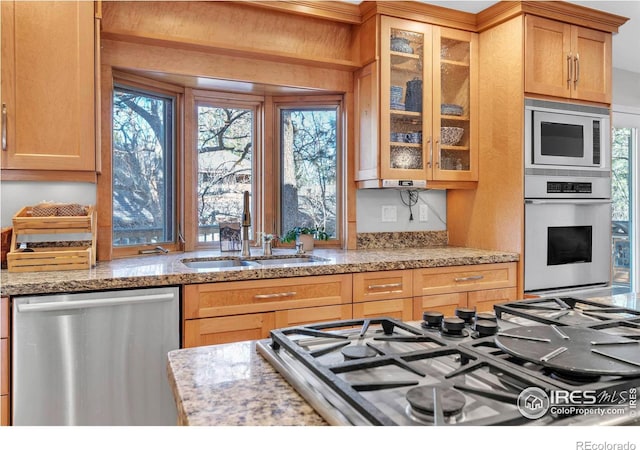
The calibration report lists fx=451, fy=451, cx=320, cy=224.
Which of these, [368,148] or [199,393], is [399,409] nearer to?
[199,393]

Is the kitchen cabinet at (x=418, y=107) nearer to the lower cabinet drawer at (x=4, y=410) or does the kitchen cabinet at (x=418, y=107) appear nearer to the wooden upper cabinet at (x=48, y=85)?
the wooden upper cabinet at (x=48, y=85)

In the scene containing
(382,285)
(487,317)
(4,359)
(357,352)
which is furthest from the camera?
(382,285)

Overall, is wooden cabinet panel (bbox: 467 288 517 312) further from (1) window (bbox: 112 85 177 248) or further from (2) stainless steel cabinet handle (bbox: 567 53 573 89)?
(1) window (bbox: 112 85 177 248)

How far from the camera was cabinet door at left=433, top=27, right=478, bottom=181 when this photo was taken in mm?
3043

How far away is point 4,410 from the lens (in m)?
1.74

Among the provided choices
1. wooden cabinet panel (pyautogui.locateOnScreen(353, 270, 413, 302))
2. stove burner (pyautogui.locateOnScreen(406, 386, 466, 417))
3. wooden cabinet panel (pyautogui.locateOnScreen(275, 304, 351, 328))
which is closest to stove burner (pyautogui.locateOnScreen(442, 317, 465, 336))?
stove burner (pyautogui.locateOnScreen(406, 386, 466, 417))

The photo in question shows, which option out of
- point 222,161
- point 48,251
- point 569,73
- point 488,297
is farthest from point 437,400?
point 569,73

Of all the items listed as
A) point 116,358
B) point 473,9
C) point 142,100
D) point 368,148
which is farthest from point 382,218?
point 116,358

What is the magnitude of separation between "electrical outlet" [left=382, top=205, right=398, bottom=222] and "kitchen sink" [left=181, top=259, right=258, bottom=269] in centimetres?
107

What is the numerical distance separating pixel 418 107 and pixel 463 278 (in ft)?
3.79

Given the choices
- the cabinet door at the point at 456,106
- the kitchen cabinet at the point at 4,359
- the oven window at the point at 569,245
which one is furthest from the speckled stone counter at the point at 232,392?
the oven window at the point at 569,245

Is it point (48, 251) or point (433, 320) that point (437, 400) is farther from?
point (48, 251)

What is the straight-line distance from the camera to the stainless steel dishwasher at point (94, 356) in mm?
1771
